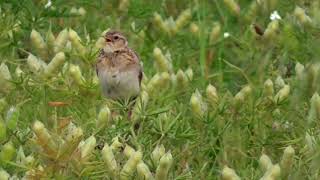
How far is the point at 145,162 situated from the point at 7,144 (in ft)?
2.10

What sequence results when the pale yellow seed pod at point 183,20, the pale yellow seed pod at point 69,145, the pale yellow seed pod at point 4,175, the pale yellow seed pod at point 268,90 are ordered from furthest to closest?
the pale yellow seed pod at point 183,20
the pale yellow seed pod at point 268,90
the pale yellow seed pod at point 4,175
the pale yellow seed pod at point 69,145

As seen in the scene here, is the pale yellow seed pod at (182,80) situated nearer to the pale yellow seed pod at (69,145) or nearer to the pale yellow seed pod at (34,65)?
the pale yellow seed pod at (34,65)

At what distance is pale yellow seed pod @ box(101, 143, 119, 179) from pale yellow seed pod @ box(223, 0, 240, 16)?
383 cm

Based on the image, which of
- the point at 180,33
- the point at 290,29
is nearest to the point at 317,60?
the point at 290,29

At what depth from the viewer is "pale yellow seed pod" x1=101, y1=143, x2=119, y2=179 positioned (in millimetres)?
5551

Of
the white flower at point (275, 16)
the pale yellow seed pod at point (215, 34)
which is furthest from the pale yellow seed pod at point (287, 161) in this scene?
the pale yellow seed pod at point (215, 34)

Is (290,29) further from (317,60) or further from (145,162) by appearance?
(317,60)

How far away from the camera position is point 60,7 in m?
8.16

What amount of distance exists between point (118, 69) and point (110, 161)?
1.74m

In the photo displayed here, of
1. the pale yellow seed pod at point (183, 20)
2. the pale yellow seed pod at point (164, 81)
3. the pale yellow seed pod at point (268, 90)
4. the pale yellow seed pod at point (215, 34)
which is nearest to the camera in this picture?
the pale yellow seed pod at point (268, 90)

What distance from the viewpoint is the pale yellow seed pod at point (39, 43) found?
726cm

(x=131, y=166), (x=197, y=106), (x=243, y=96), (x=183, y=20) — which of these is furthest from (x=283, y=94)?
(x=183, y=20)

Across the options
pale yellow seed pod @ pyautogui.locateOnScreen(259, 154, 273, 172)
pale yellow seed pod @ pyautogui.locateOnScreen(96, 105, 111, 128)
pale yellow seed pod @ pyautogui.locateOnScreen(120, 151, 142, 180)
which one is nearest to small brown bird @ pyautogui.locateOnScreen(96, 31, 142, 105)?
pale yellow seed pod @ pyautogui.locateOnScreen(96, 105, 111, 128)

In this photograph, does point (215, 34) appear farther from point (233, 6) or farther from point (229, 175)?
point (229, 175)
